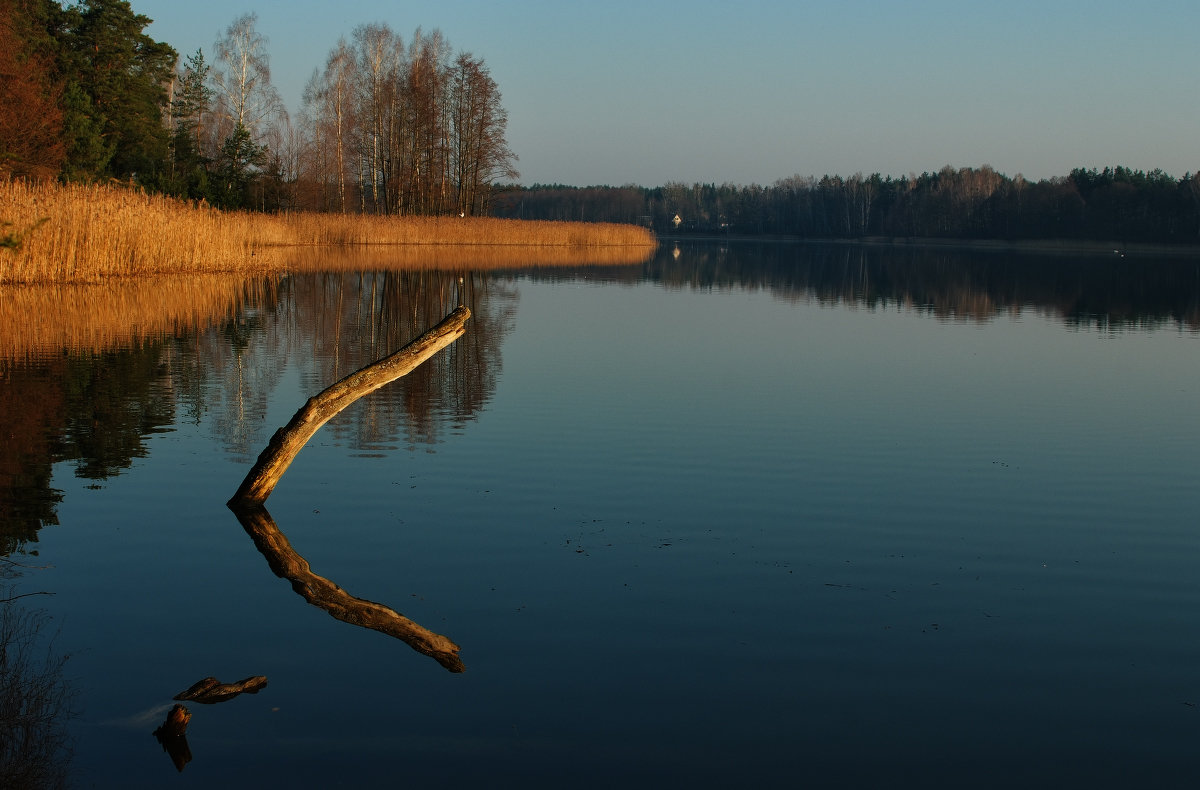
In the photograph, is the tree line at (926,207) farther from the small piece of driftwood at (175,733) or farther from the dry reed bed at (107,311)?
the small piece of driftwood at (175,733)

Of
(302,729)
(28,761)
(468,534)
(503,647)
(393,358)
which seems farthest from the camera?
(393,358)

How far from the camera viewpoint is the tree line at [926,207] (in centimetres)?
9044

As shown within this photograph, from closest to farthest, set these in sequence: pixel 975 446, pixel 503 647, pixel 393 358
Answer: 1. pixel 503 647
2. pixel 393 358
3. pixel 975 446

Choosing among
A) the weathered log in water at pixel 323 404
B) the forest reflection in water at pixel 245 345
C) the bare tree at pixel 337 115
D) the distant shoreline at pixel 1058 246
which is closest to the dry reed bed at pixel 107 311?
the forest reflection in water at pixel 245 345

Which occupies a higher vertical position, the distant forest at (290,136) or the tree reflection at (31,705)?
the distant forest at (290,136)

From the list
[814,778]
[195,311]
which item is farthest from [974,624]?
[195,311]

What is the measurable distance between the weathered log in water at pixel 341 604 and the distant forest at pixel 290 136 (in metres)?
21.0

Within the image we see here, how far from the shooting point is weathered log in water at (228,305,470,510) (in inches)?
281

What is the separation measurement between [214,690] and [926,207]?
12024cm

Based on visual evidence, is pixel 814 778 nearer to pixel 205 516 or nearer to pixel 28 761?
pixel 28 761

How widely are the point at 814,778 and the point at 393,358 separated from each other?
165 inches

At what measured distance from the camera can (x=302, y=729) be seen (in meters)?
4.16

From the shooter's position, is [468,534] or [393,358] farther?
[393,358]

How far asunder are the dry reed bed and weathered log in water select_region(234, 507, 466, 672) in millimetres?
7522
